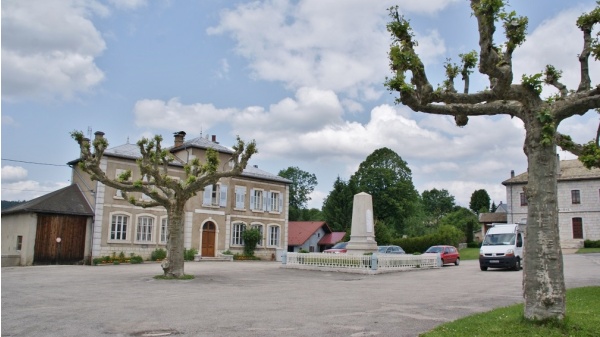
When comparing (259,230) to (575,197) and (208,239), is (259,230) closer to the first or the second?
(208,239)

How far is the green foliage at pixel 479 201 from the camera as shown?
94938mm

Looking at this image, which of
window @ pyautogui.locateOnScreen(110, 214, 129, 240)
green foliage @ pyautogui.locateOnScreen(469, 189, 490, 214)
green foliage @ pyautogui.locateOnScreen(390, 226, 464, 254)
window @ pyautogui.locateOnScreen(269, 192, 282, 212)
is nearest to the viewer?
window @ pyautogui.locateOnScreen(110, 214, 129, 240)

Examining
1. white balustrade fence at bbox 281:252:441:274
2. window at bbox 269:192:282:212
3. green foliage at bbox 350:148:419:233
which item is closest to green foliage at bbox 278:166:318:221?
green foliage at bbox 350:148:419:233

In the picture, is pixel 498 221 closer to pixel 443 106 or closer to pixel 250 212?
pixel 250 212

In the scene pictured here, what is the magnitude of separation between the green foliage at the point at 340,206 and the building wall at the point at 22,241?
3297cm

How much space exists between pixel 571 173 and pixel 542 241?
47684 mm

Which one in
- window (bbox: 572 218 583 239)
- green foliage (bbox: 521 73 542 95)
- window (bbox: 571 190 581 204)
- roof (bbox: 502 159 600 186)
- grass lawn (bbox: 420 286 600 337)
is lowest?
grass lawn (bbox: 420 286 600 337)

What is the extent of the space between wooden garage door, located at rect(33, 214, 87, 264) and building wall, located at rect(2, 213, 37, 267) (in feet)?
0.91

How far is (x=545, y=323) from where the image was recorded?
7.28 meters

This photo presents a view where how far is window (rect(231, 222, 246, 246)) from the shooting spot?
1494 inches

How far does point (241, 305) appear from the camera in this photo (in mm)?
11477

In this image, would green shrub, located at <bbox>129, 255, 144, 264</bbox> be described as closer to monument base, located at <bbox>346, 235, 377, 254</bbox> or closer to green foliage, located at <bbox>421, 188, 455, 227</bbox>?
monument base, located at <bbox>346, 235, 377, 254</bbox>

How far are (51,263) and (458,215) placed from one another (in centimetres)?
7688

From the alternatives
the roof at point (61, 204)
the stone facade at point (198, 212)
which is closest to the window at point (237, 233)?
the stone facade at point (198, 212)
